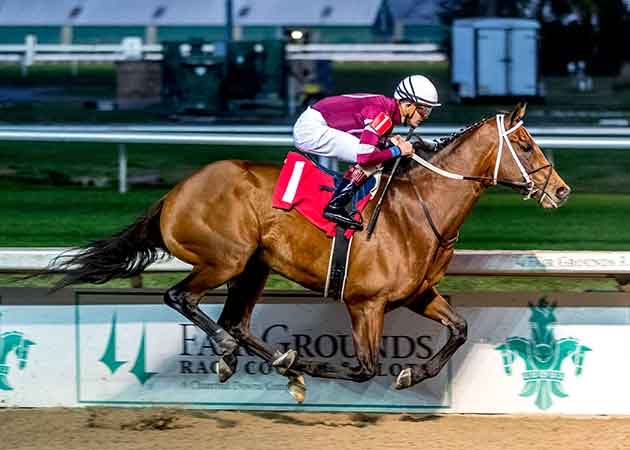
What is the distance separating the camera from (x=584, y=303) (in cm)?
638

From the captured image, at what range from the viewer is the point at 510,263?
6.10 meters

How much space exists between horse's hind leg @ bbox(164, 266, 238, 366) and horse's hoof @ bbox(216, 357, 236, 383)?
5cm

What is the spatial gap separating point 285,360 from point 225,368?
32 cm

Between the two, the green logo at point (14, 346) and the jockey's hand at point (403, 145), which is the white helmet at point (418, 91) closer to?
the jockey's hand at point (403, 145)

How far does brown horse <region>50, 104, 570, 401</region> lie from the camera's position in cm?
542

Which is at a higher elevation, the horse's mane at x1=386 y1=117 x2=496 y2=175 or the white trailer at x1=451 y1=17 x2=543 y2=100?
the white trailer at x1=451 y1=17 x2=543 y2=100

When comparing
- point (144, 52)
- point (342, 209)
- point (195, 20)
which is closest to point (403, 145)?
point (342, 209)

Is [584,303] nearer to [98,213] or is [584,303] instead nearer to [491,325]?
[491,325]

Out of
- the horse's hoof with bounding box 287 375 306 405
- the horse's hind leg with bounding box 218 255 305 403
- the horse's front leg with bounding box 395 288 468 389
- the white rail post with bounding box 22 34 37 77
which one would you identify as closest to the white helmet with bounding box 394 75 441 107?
the horse's front leg with bounding box 395 288 468 389

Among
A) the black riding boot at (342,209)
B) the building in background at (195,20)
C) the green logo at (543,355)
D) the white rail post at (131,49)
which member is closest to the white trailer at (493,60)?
the building in background at (195,20)

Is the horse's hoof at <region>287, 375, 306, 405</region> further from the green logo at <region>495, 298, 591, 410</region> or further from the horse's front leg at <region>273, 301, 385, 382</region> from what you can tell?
the green logo at <region>495, 298, 591, 410</region>

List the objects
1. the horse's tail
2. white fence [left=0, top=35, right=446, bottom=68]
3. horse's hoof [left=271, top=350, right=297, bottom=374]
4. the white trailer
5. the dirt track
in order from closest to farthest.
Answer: the dirt track, horse's hoof [left=271, top=350, right=297, bottom=374], the horse's tail, the white trailer, white fence [left=0, top=35, right=446, bottom=68]

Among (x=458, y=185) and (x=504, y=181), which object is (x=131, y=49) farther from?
(x=504, y=181)

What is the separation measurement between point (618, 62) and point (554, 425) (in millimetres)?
11927
